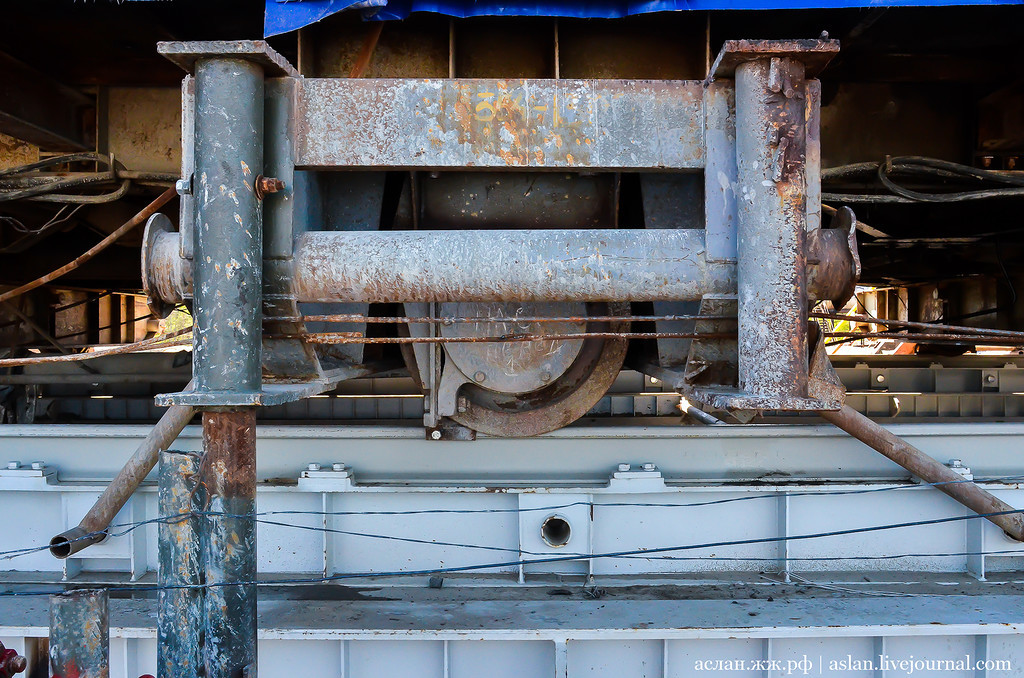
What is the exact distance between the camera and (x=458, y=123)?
7.92 ft

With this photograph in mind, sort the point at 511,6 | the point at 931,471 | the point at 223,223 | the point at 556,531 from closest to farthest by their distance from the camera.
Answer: the point at 223,223 → the point at 511,6 → the point at 931,471 → the point at 556,531

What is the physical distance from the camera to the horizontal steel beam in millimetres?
2414

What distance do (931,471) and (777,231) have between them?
1676 millimetres

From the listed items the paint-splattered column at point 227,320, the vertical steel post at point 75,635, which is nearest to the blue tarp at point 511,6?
the paint-splattered column at point 227,320

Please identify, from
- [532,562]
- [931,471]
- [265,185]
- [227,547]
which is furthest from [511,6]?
[931,471]

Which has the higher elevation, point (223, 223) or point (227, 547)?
point (223, 223)

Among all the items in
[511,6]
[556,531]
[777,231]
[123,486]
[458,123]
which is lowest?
[556,531]

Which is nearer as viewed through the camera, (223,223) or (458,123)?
(223,223)

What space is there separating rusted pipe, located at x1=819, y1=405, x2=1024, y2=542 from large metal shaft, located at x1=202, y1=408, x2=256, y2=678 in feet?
8.36

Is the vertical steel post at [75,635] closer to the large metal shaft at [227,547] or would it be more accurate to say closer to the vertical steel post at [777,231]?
the large metal shaft at [227,547]

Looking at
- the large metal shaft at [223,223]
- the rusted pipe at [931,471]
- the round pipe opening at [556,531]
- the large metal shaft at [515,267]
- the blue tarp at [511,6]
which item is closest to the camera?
the large metal shaft at [223,223]

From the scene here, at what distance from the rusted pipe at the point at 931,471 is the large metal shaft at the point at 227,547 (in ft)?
8.36

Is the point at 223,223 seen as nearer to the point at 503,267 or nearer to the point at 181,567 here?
the point at 503,267

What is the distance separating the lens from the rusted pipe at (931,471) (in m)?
2.98
